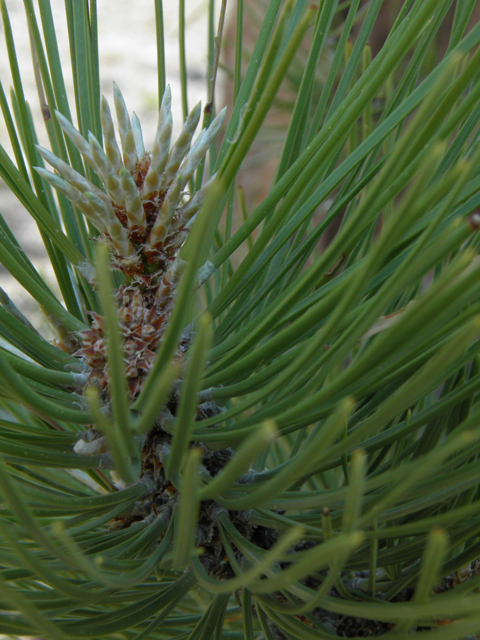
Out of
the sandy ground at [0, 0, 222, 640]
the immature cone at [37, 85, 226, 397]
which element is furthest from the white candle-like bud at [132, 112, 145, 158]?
the sandy ground at [0, 0, 222, 640]

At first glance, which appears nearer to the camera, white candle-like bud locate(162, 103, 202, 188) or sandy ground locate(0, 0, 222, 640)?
white candle-like bud locate(162, 103, 202, 188)

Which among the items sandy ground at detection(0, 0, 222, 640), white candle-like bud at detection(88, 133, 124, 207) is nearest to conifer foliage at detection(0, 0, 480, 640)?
white candle-like bud at detection(88, 133, 124, 207)

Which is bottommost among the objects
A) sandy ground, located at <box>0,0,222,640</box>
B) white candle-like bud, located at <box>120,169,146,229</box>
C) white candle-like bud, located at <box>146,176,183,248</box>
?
white candle-like bud, located at <box>146,176,183,248</box>

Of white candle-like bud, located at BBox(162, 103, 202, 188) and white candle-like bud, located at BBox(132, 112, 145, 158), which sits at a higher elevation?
white candle-like bud, located at BBox(132, 112, 145, 158)

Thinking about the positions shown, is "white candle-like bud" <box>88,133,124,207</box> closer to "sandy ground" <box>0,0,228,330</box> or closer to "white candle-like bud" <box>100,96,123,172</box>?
"white candle-like bud" <box>100,96,123,172</box>

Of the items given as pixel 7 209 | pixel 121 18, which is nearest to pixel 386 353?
pixel 7 209

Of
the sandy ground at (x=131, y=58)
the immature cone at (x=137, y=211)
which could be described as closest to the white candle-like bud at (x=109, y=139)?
the immature cone at (x=137, y=211)

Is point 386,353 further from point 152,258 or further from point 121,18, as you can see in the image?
point 121,18

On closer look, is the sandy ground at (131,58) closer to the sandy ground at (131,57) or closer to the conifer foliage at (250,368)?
the sandy ground at (131,57)
